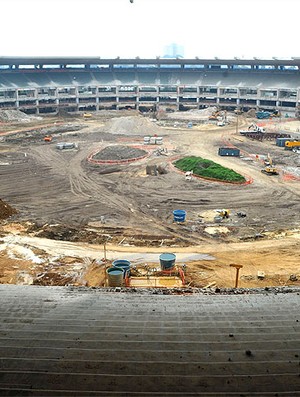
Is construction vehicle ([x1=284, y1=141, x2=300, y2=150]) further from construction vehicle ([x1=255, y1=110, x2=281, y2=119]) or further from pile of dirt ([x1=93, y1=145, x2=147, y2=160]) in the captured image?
construction vehicle ([x1=255, y1=110, x2=281, y2=119])

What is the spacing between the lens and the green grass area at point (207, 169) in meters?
37.4

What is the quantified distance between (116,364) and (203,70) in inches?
3763

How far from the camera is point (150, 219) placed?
28.5 m

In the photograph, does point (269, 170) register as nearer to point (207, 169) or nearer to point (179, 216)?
point (207, 169)

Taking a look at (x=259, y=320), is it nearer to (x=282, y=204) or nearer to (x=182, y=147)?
(x=282, y=204)

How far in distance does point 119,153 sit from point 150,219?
68.9ft

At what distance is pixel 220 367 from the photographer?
28.8 feet

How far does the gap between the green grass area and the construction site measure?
0.44m

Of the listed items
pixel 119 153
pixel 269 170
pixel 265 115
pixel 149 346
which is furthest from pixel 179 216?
pixel 265 115

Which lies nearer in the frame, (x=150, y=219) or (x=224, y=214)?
(x=224, y=214)

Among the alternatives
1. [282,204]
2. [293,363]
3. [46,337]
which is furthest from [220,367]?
[282,204]

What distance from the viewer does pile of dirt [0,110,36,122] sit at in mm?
74494

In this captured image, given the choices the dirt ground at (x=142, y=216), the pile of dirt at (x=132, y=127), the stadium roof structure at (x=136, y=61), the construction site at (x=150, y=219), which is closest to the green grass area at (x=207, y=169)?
the construction site at (x=150, y=219)

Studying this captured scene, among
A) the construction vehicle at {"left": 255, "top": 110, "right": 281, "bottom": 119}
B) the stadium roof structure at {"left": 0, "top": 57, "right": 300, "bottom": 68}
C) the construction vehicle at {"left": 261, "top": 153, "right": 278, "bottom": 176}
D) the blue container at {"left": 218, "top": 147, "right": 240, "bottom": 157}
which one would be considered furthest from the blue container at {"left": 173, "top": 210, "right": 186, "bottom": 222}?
the stadium roof structure at {"left": 0, "top": 57, "right": 300, "bottom": 68}
